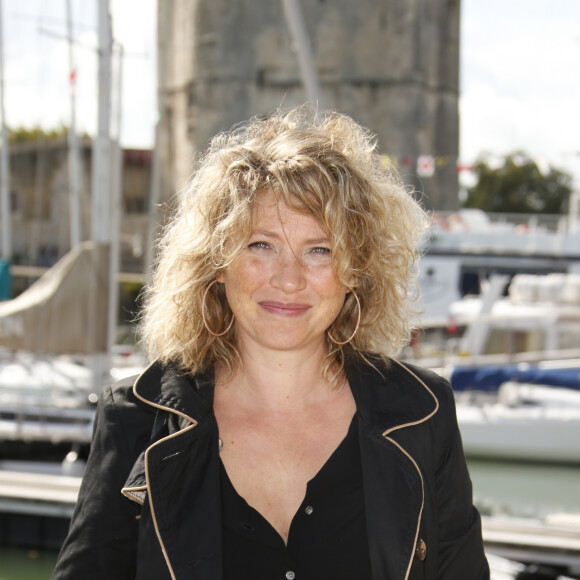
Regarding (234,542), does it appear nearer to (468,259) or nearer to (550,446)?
(550,446)

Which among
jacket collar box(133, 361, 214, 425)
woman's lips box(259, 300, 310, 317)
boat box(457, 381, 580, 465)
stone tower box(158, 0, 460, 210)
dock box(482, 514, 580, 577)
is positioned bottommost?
boat box(457, 381, 580, 465)

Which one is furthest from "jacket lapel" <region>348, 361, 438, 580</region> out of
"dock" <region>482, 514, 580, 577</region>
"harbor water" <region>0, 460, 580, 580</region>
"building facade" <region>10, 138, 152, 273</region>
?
"building facade" <region>10, 138, 152, 273</region>

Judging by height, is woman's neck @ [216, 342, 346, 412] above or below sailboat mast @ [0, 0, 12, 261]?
below

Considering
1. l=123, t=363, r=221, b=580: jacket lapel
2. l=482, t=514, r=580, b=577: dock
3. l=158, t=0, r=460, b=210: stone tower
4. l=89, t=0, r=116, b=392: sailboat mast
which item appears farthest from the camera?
l=158, t=0, r=460, b=210: stone tower

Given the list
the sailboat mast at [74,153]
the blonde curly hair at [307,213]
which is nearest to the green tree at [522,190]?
the sailboat mast at [74,153]

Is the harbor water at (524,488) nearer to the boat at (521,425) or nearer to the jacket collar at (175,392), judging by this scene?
the boat at (521,425)

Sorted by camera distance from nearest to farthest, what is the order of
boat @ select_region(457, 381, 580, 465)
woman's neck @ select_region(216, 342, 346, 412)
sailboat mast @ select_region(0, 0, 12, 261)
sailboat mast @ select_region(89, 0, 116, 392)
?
woman's neck @ select_region(216, 342, 346, 412)
sailboat mast @ select_region(89, 0, 116, 392)
boat @ select_region(457, 381, 580, 465)
sailboat mast @ select_region(0, 0, 12, 261)

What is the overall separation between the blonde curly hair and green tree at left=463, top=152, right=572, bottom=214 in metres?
42.8

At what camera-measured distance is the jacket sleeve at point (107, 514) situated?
173 cm

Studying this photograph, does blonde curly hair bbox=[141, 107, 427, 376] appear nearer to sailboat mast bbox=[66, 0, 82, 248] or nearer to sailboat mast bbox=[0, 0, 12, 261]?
sailboat mast bbox=[66, 0, 82, 248]

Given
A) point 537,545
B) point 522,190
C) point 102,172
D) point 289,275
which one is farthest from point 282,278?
point 522,190

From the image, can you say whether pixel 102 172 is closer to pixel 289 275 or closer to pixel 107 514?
pixel 289 275

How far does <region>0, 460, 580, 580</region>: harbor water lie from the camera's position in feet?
29.0

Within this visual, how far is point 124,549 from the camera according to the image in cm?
176
